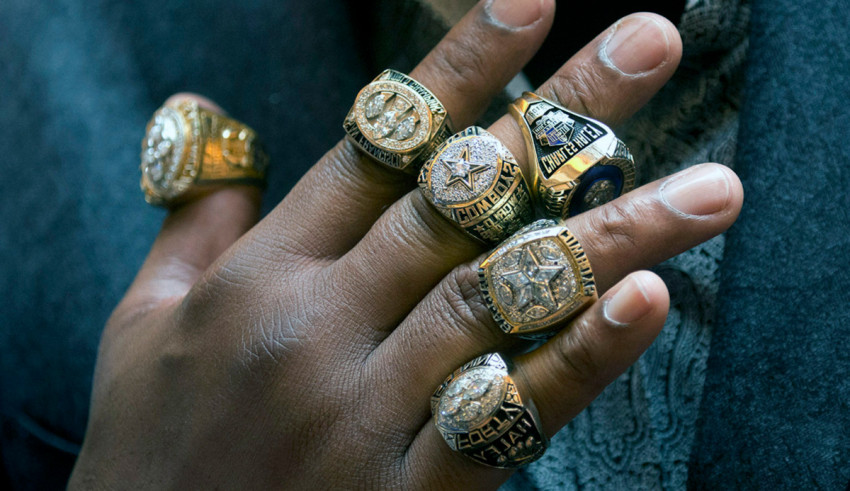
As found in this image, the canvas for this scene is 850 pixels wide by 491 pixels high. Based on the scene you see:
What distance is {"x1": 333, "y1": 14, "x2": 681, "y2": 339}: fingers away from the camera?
2.35 ft

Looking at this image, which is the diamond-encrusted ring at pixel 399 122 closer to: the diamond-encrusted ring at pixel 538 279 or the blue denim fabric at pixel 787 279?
the diamond-encrusted ring at pixel 538 279

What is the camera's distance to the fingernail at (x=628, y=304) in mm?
616

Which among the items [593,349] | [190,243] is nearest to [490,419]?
[593,349]

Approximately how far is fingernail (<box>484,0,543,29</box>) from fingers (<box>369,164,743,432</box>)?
277mm

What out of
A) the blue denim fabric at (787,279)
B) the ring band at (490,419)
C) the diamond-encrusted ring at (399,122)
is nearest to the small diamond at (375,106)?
the diamond-encrusted ring at (399,122)

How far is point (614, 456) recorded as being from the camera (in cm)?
80

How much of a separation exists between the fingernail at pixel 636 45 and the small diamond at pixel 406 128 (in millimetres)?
244

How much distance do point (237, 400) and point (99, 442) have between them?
0.31 metres

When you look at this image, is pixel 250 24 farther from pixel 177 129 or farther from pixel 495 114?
pixel 495 114

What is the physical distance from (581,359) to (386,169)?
1.18 ft

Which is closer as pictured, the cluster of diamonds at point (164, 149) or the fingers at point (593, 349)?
the fingers at point (593, 349)

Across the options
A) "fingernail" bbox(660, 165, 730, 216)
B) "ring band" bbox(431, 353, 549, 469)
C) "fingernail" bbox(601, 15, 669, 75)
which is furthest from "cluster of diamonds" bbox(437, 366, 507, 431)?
"fingernail" bbox(601, 15, 669, 75)

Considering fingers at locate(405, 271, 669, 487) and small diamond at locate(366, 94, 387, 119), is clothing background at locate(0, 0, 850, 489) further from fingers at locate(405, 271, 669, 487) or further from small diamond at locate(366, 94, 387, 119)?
small diamond at locate(366, 94, 387, 119)

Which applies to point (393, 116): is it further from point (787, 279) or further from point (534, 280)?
point (787, 279)
